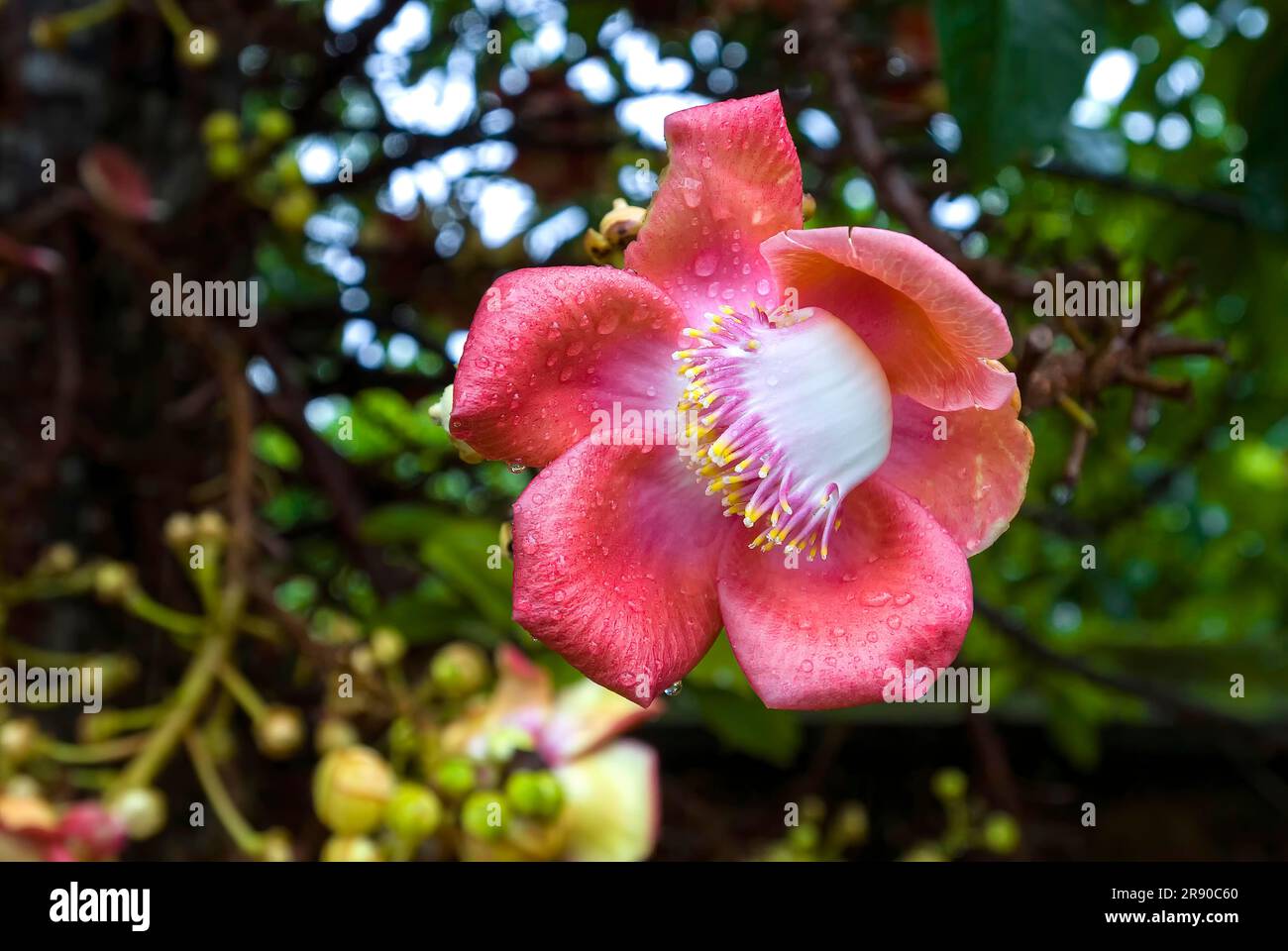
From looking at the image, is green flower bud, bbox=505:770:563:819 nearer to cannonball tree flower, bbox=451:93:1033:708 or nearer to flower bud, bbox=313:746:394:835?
flower bud, bbox=313:746:394:835

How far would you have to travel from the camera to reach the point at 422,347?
102 cm

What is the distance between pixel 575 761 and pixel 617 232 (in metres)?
0.31

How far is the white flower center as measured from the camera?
370 mm

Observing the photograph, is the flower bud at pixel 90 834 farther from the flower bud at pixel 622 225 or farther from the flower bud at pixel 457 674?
the flower bud at pixel 622 225

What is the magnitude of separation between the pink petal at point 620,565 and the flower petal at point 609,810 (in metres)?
0.21

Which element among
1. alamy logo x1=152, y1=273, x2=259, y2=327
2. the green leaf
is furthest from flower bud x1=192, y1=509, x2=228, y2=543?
the green leaf

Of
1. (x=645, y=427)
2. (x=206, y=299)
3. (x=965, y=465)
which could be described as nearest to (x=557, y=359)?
(x=645, y=427)

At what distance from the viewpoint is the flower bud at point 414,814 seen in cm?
51

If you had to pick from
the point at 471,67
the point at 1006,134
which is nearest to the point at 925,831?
the point at 1006,134

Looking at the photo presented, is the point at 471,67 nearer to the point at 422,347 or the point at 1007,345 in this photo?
the point at 422,347

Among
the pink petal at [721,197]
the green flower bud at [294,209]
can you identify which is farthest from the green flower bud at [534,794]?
the green flower bud at [294,209]

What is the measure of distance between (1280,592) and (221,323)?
56.6 inches

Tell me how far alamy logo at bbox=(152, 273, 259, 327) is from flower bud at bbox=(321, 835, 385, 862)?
413mm
